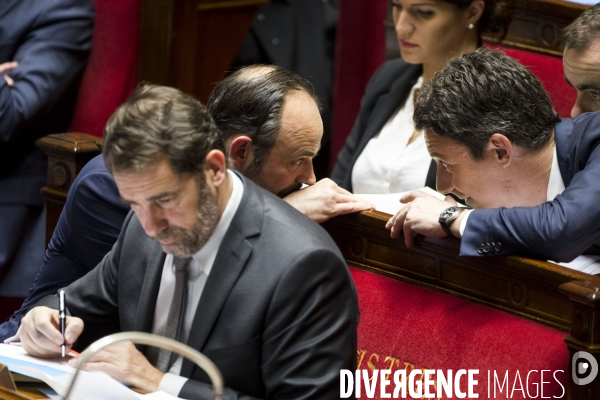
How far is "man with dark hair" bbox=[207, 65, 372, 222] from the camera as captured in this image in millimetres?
2357

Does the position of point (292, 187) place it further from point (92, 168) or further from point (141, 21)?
point (141, 21)

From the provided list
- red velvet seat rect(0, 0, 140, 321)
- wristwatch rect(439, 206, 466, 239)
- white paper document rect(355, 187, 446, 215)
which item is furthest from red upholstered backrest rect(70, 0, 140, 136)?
wristwatch rect(439, 206, 466, 239)

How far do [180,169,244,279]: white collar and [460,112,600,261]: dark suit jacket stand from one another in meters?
0.52

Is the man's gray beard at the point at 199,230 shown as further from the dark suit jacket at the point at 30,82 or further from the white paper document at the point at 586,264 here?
the dark suit jacket at the point at 30,82

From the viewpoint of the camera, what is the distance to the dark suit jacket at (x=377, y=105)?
3.43m

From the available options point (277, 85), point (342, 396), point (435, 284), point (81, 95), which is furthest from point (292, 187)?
point (81, 95)

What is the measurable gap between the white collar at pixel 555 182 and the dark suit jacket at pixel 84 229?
966 mm

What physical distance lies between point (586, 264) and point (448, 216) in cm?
32

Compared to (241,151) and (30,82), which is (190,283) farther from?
(30,82)

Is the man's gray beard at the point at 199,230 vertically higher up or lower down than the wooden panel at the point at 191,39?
lower down

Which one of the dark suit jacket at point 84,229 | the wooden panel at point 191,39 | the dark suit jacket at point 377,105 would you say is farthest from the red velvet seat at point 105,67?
the dark suit jacket at point 84,229

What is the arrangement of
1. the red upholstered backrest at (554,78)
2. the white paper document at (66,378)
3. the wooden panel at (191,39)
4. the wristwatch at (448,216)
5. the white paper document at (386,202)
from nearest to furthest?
the white paper document at (66,378)
the wristwatch at (448,216)
the white paper document at (386,202)
the red upholstered backrest at (554,78)
the wooden panel at (191,39)

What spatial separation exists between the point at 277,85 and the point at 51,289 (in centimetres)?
72

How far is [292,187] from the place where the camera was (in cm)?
245
